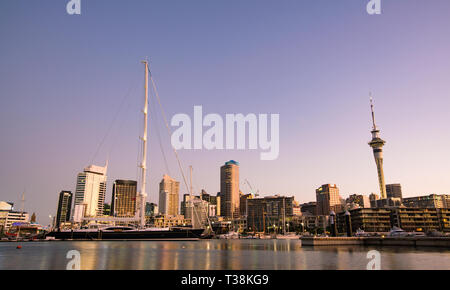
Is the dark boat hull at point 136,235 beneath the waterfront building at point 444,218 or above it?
beneath

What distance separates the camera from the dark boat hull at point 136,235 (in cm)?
13525

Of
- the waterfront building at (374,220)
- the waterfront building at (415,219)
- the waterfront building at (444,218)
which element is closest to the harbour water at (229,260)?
the waterfront building at (374,220)

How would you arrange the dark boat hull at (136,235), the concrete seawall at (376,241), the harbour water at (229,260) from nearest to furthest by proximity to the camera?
the harbour water at (229,260)
the concrete seawall at (376,241)
the dark boat hull at (136,235)

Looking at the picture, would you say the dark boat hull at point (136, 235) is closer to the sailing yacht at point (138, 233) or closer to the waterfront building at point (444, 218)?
the sailing yacht at point (138, 233)

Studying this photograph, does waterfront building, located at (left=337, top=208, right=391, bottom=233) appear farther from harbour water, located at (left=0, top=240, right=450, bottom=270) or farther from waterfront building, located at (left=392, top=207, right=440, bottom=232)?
harbour water, located at (left=0, top=240, right=450, bottom=270)

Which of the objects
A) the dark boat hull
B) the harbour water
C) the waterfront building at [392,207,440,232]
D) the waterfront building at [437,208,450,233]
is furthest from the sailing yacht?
the waterfront building at [437,208,450,233]

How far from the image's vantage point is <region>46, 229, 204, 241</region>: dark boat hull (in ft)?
444

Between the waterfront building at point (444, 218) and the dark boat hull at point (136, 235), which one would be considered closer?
the dark boat hull at point (136, 235)

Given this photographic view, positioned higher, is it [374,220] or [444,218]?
[444,218]

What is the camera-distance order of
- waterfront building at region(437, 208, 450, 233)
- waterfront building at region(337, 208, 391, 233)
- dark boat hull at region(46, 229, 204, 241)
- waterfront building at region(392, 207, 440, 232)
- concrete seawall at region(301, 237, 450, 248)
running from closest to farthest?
1. concrete seawall at region(301, 237, 450, 248)
2. dark boat hull at region(46, 229, 204, 241)
3. waterfront building at region(437, 208, 450, 233)
4. waterfront building at region(392, 207, 440, 232)
5. waterfront building at region(337, 208, 391, 233)

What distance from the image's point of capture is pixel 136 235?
446ft

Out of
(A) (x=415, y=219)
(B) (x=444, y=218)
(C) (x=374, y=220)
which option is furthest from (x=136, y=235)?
(B) (x=444, y=218)

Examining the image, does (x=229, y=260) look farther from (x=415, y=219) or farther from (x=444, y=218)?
(x=444, y=218)
